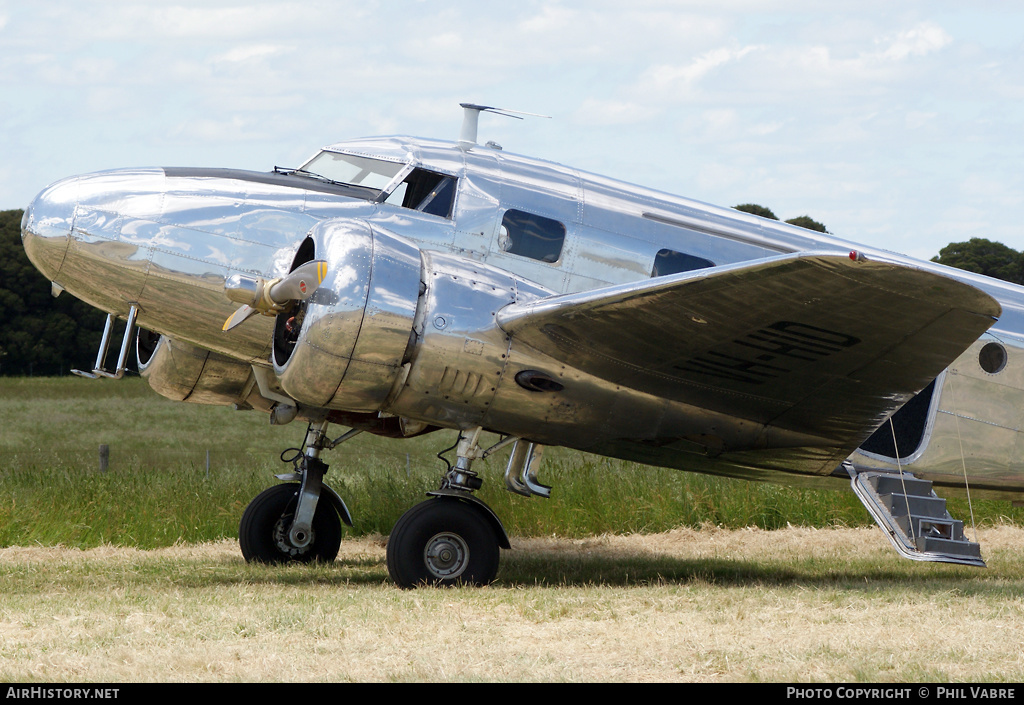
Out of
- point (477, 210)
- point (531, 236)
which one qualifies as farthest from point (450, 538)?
point (477, 210)

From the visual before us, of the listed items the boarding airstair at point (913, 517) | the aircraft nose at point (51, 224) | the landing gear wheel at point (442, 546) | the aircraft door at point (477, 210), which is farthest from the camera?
the aircraft door at point (477, 210)

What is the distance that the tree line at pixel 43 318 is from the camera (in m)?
43.1

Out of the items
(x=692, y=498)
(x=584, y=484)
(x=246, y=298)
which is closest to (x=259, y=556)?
(x=246, y=298)

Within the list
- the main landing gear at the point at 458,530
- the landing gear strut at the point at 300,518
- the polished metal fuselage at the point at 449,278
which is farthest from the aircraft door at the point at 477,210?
the landing gear strut at the point at 300,518

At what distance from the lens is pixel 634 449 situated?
8.00m

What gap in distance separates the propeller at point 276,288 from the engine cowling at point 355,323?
0.20 ft

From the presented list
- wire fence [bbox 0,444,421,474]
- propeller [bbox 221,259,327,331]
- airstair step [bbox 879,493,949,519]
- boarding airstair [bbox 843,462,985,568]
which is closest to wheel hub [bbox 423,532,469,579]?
propeller [bbox 221,259,327,331]

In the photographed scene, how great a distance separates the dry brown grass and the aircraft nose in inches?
91.0

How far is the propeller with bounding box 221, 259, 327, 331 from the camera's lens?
257 inches

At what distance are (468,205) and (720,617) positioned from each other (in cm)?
349

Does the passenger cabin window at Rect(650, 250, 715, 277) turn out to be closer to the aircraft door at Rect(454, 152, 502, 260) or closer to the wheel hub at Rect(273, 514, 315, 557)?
the aircraft door at Rect(454, 152, 502, 260)

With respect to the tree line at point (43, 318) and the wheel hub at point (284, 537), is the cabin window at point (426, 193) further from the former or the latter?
the tree line at point (43, 318)

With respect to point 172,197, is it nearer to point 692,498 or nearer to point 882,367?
point 882,367

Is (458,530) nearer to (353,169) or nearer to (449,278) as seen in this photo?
(449,278)
